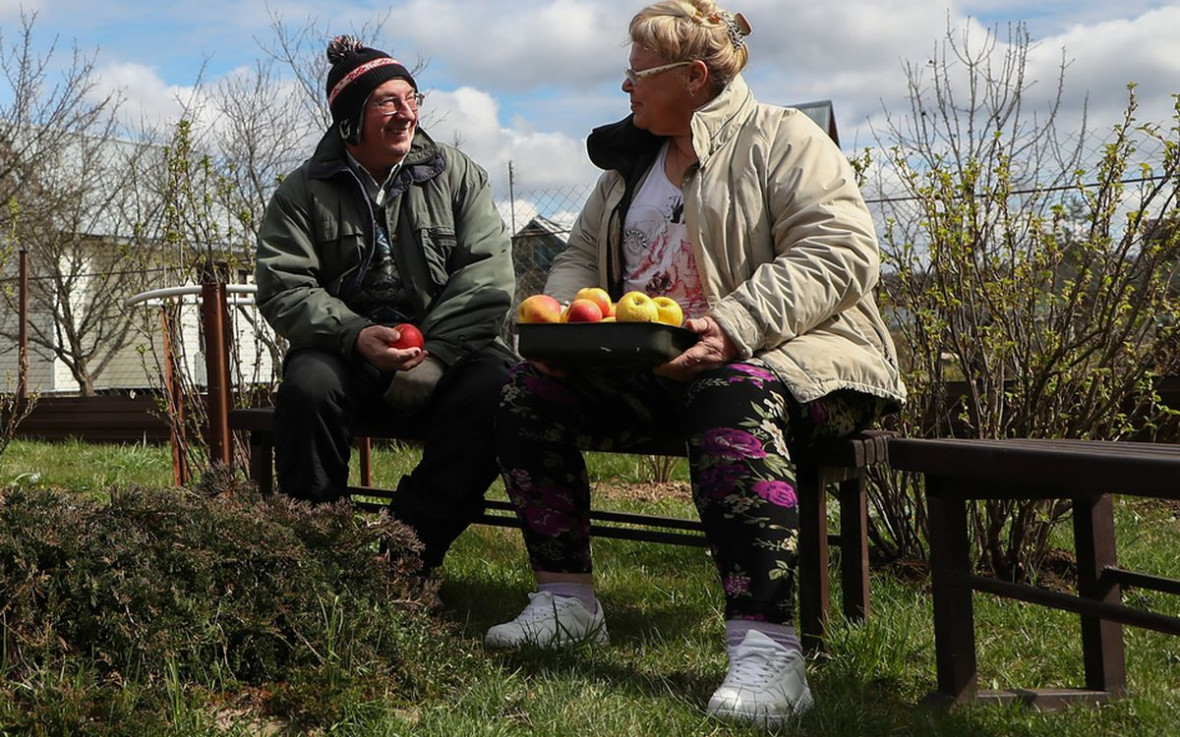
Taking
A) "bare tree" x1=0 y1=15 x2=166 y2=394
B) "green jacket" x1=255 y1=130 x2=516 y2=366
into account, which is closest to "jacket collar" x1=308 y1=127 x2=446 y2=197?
"green jacket" x1=255 y1=130 x2=516 y2=366

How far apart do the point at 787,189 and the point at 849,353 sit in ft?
1.43

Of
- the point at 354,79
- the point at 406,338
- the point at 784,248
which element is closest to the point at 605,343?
the point at 784,248

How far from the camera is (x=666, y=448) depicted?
3.15 metres

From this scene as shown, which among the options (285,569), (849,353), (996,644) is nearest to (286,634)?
(285,569)

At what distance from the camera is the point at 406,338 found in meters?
3.43

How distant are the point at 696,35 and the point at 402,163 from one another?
3.54 feet

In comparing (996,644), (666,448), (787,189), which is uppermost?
(787,189)

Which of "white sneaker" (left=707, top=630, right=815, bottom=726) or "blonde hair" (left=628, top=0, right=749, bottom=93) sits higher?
"blonde hair" (left=628, top=0, right=749, bottom=93)

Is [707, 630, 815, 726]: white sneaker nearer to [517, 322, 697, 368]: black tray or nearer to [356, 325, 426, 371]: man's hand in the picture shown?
[517, 322, 697, 368]: black tray

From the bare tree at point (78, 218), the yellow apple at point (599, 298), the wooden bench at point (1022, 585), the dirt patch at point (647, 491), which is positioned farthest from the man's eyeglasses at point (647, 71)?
the bare tree at point (78, 218)

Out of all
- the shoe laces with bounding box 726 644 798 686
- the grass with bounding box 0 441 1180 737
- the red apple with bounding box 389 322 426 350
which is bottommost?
the grass with bounding box 0 441 1180 737

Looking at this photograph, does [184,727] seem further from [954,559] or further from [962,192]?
[962,192]

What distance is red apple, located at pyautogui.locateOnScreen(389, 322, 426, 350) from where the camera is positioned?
3.43 m

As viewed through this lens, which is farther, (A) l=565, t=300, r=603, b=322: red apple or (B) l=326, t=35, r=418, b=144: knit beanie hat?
(B) l=326, t=35, r=418, b=144: knit beanie hat
